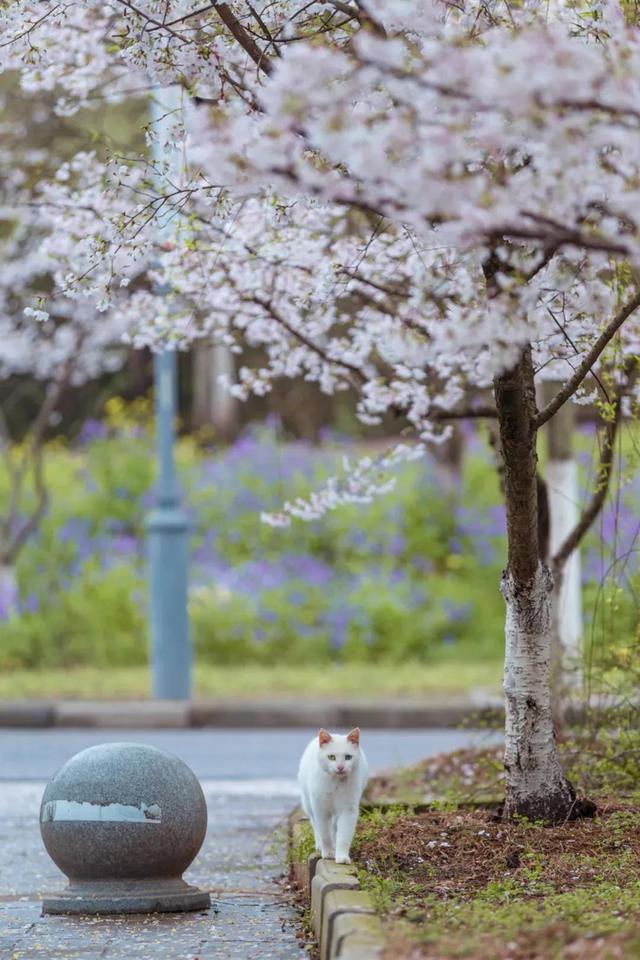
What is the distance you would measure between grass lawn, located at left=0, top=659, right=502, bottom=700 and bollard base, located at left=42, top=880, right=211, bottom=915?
26.7 feet

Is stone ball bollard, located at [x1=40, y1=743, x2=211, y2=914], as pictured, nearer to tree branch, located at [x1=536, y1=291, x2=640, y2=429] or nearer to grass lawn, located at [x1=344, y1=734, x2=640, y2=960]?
grass lawn, located at [x1=344, y1=734, x2=640, y2=960]

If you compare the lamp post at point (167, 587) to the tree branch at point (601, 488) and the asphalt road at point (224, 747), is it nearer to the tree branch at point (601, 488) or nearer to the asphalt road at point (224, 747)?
the asphalt road at point (224, 747)

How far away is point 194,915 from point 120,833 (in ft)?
1.40

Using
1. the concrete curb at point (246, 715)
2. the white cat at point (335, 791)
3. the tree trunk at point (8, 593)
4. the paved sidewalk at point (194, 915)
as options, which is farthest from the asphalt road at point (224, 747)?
the white cat at point (335, 791)

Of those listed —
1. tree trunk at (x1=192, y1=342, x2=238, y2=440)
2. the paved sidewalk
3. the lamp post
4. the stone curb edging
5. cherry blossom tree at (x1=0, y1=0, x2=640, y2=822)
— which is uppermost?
tree trunk at (x1=192, y1=342, x2=238, y2=440)

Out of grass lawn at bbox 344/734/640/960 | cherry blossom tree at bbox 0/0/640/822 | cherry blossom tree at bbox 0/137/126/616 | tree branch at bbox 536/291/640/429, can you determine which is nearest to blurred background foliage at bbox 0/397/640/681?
cherry blossom tree at bbox 0/137/126/616

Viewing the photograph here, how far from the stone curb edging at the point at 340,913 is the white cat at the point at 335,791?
0.25ft

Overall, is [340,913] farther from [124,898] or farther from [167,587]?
[167,587]

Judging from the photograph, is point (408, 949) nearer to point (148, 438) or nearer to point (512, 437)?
point (512, 437)

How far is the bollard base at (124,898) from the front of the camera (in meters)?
5.93

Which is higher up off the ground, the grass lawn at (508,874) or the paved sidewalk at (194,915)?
the grass lawn at (508,874)

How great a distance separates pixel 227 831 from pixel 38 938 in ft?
10.0

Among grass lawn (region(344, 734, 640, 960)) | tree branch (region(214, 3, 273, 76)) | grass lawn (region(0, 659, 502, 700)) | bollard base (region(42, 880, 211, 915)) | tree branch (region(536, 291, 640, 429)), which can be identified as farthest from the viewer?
grass lawn (region(0, 659, 502, 700))

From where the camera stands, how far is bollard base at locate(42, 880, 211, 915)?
5934 millimetres
